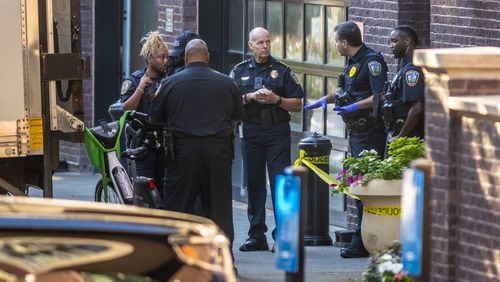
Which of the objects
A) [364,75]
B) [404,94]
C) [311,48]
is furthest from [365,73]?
[311,48]

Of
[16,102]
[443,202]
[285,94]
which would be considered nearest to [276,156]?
[285,94]

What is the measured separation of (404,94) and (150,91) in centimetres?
231

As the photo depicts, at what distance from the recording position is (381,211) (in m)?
10.8

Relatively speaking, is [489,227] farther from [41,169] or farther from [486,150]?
[41,169]

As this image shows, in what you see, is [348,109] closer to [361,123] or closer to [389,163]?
[361,123]

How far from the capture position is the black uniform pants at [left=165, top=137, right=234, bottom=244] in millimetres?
11281

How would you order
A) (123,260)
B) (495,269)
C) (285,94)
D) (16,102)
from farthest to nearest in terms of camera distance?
(285,94) → (16,102) → (495,269) → (123,260)

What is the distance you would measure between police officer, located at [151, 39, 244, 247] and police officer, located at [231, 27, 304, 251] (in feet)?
Result: 4.04

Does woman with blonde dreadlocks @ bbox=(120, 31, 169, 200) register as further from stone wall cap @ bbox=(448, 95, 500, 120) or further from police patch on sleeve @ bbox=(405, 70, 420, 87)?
stone wall cap @ bbox=(448, 95, 500, 120)

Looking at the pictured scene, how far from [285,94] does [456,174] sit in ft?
12.7

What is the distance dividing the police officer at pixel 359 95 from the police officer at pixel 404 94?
0.23 meters

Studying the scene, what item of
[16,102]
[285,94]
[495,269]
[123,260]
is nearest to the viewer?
[123,260]

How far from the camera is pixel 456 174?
9.03 metres

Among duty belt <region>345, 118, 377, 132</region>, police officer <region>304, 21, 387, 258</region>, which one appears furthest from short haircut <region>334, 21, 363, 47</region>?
duty belt <region>345, 118, 377, 132</region>
